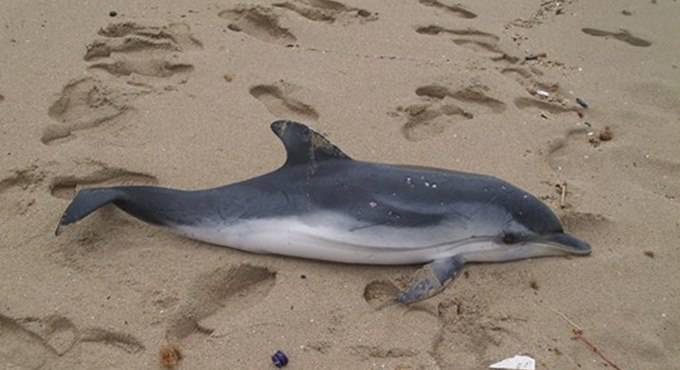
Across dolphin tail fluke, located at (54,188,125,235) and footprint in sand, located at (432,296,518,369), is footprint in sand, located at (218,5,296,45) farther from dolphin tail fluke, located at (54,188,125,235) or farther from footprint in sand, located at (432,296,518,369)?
footprint in sand, located at (432,296,518,369)

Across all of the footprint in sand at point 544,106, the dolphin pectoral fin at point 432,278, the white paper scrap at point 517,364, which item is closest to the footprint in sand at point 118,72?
the dolphin pectoral fin at point 432,278

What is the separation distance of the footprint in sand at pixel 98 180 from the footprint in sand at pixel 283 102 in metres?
0.98

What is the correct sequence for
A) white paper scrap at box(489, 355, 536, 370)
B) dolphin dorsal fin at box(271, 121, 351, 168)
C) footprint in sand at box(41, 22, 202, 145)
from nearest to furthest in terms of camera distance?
white paper scrap at box(489, 355, 536, 370)
dolphin dorsal fin at box(271, 121, 351, 168)
footprint in sand at box(41, 22, 202, 145)

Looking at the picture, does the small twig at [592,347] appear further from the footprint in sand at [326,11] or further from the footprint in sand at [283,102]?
the footprint in sand at [326,11]

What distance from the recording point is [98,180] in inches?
145

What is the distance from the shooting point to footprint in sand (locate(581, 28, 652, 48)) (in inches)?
220

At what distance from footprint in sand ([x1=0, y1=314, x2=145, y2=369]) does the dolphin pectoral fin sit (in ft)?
4.04

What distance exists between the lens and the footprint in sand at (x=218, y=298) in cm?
301

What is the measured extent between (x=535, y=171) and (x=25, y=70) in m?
3.26

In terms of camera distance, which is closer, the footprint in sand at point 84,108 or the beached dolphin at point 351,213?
the beached dolphin at point 351,213

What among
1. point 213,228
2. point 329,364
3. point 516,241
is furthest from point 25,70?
point 516,241

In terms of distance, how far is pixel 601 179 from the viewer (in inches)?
161

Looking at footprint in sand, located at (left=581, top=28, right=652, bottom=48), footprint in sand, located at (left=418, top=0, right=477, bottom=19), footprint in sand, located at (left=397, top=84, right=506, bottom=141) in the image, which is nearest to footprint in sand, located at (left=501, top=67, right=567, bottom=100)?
footprint in sand, located at (left=397, top=84, right=506, bottom=141)

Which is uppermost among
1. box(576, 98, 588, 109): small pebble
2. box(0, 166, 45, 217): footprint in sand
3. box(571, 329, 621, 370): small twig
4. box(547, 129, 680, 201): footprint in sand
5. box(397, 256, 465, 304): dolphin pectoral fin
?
box(576, 98, 588, 109): small pebble
